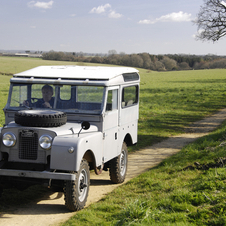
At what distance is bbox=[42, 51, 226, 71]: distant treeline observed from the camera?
2776 inches

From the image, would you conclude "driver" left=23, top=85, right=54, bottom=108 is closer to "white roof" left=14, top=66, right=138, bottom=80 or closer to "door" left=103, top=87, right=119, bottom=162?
"white roof" left=14, top=66, right=138, bottom=80

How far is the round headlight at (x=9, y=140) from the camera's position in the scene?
5.69 meters

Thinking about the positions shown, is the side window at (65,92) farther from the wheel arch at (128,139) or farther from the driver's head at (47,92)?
the wheel arch at (128,139)

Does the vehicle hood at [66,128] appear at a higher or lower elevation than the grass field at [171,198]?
higher

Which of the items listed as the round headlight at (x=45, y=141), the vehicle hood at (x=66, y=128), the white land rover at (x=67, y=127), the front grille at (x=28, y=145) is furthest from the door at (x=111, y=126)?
the front grille at (x=28, y=145)

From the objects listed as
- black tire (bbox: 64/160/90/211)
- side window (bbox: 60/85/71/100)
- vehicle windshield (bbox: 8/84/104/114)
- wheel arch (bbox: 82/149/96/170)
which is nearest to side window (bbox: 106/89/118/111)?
vehicle windshield (bbox: 8/84/104/114)

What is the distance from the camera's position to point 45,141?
5586 mm

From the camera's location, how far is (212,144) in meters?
9.97

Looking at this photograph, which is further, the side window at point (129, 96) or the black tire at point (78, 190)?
the side window at point (129, 96)

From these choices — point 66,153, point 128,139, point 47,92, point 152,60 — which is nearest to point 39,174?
point 66,153

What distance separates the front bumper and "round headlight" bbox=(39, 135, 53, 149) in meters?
0.41

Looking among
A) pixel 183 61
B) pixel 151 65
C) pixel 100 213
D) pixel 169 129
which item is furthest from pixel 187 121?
pixel 183 61

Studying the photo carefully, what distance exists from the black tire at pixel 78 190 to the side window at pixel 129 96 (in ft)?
7.08

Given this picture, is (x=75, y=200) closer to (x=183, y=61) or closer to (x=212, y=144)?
(x=212, y=144)
